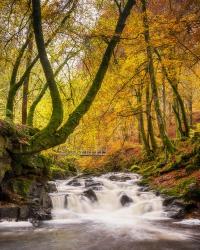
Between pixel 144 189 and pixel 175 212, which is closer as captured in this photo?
pixel 175 212

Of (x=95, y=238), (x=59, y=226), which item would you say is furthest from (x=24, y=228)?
(x=95, y=238)

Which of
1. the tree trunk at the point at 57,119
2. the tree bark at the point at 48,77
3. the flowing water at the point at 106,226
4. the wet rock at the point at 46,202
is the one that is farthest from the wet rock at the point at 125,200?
the tree bark at the point at 48,77

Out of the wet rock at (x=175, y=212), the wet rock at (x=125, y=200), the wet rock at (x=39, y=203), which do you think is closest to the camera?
the wet rock at (x=39, y=203)

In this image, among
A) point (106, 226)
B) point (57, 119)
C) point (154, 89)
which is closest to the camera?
point (57, 119)

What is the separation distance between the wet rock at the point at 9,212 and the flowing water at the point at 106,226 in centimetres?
21

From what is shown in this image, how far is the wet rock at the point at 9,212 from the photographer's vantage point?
842 centimetres

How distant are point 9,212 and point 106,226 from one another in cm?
264

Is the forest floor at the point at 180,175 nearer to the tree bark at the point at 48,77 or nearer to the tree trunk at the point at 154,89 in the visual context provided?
the tree trunk at the point at 154,89

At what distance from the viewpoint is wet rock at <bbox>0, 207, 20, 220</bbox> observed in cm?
842

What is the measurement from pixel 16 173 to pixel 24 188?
573 mm

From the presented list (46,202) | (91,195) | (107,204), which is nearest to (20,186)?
(46,202)

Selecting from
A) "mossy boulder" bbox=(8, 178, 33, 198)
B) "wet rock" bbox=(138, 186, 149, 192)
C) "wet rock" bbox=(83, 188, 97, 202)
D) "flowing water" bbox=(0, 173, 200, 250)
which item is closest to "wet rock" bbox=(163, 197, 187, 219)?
"flowing water" bbox=(0, 173, 200, 250)

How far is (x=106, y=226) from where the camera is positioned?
28.7ft

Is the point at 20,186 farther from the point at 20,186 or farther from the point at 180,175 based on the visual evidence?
the point at 180,175
